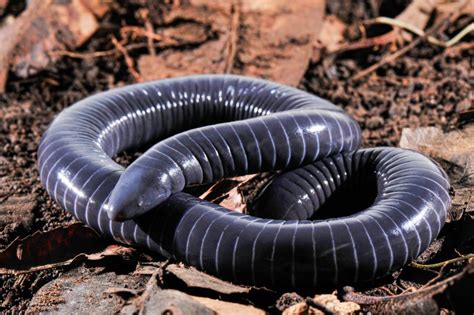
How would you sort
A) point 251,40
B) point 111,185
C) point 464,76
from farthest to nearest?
point 251,40 → point 464,76 → point 111,185

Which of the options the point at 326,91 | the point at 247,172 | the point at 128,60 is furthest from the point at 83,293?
the point at 128,60

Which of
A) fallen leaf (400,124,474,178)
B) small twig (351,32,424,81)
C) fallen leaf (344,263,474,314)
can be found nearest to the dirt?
small twig (351,32,424,81)

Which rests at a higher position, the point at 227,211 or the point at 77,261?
the point at 227,211

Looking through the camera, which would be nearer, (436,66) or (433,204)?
(433,204)

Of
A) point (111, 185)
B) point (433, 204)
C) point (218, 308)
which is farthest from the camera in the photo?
point (111, 185)

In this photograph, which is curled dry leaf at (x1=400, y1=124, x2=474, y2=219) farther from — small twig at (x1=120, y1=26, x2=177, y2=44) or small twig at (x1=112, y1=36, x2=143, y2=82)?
small twig at (x1=120, y1=26, x2=177, y2=44)

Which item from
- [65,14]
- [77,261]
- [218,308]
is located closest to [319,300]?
[218,308]

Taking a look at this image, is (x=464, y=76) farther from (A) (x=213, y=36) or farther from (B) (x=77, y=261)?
(B) (x=77, y=261)

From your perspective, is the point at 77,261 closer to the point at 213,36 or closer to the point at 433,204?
the point at 433,204
